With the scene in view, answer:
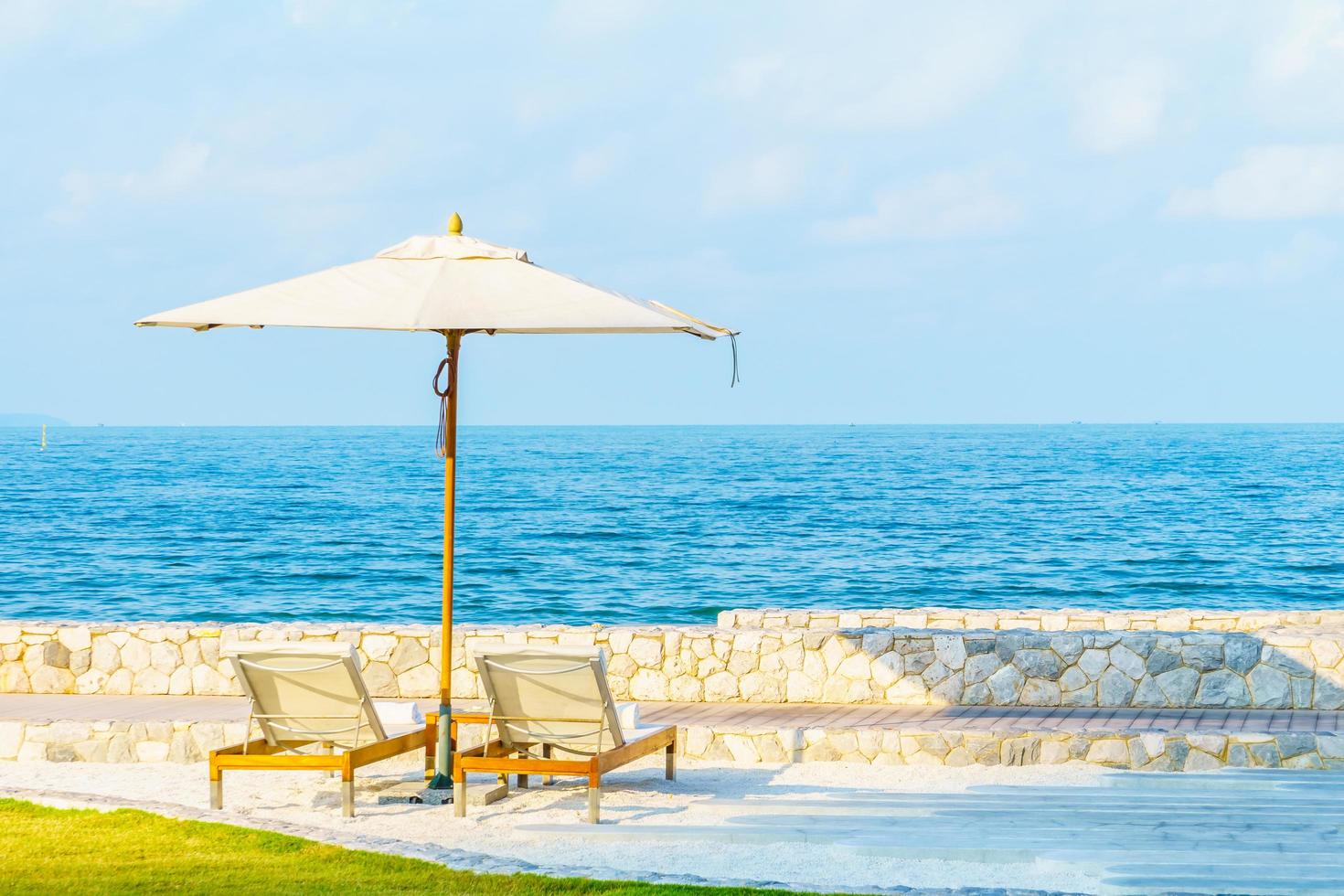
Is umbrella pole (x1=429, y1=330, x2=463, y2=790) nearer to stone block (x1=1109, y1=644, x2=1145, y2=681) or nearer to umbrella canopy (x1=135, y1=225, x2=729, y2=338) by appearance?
umbrella canopy (x1=135, y1=225, x2=729, y2=338)

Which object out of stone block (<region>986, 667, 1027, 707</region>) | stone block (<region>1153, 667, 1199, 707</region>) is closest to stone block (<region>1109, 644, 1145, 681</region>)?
stone block (<region>1153, 667, 1199, 707</region>)

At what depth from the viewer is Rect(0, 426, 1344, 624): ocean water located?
2931cm

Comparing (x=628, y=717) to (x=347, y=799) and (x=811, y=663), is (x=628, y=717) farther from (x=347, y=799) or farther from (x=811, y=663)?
(x=811, y=663)

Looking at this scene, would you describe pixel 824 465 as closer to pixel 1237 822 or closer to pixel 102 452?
pixel 102 452

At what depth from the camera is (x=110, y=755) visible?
9.31 metres

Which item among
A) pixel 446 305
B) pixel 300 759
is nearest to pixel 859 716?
pixel 300 759

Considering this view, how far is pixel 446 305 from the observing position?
7.05 m

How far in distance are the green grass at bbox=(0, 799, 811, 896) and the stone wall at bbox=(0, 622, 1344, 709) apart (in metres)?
3.92

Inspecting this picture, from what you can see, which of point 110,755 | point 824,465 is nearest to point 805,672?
point 110,755

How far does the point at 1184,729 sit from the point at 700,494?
53319mm


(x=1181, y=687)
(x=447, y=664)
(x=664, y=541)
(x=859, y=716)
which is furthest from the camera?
(x=664, y=541)

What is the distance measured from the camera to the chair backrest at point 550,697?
715 cm

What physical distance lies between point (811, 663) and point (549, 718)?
11.3 feet

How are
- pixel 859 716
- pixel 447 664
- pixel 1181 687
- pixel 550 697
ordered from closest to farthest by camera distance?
1. pixel 550 697
2. pixel 447 664
3. pixel 859 716
4. pixel 1181 687
